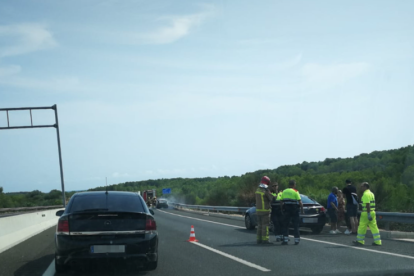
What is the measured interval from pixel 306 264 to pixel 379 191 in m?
17.7

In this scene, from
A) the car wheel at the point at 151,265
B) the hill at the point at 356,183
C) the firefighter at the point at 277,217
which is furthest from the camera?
the hill at the point at 356,183

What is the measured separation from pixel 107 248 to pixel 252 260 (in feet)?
11.2

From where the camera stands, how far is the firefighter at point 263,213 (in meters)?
14.7

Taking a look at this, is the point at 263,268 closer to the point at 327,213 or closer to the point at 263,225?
the point at 263,225

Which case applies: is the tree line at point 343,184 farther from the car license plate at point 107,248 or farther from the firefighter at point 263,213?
the car license plate at point 107,248

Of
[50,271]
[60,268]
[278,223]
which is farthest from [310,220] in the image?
[60,268]

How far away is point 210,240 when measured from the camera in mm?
16125

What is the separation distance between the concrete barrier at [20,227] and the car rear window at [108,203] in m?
6.02

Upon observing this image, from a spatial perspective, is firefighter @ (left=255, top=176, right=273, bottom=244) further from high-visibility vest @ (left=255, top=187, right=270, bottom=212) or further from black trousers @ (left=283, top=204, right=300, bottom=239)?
black trousers @ (left=283, top=204, right=300, bottom=239)

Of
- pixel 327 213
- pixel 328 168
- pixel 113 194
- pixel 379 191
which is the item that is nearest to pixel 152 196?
pixel 328 168

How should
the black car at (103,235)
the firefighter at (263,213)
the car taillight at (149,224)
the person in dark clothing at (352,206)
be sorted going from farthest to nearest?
the person in dark clothing at (352,206)
the firefighter at (263,213)
the car taillight at (149,224)
the black car at (103,235)

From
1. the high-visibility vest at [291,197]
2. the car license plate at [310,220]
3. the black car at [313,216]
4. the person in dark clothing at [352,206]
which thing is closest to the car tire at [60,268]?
the high-visibility vest at [291,197]

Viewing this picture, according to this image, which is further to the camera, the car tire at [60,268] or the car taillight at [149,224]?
the car taillight at [149,224]

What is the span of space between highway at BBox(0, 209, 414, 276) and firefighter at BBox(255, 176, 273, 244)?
34 centimetres
